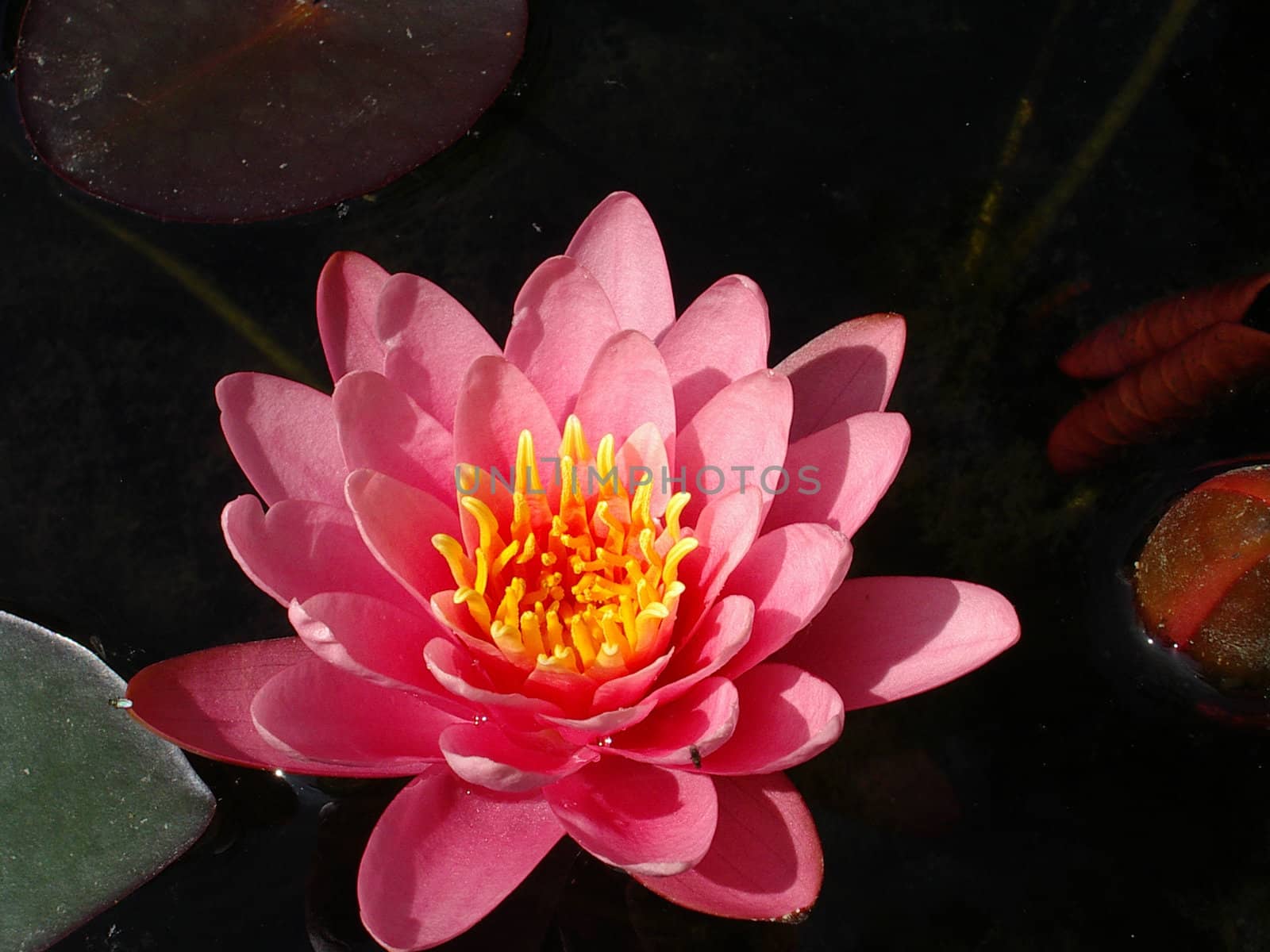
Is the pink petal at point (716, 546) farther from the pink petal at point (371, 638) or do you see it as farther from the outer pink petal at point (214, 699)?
the outer pink petal at point (214, 699)

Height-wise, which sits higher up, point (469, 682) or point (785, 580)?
point (785, 580)

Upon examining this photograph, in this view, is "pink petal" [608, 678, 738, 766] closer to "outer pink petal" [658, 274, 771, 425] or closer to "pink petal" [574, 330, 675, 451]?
"pink petal" [574, 330, 675, 451]

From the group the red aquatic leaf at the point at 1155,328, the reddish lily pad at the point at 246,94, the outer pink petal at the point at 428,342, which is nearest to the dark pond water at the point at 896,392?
the red aquatic leaf at the point at 1155,328

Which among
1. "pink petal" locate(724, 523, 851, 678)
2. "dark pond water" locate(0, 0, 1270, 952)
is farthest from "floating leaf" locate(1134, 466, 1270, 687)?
"pink petal" locate(724, 523, 851, 678)

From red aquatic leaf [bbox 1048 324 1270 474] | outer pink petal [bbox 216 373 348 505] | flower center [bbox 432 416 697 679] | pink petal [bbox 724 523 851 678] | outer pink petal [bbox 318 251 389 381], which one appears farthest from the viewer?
red aquatic leaf [bbox 1048 324 1270 474]

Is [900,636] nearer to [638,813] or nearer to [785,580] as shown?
[785,580]

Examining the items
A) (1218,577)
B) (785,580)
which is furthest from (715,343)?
(1218,577)

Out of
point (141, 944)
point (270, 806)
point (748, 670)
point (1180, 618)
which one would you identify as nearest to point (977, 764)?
point (1180, 618)
